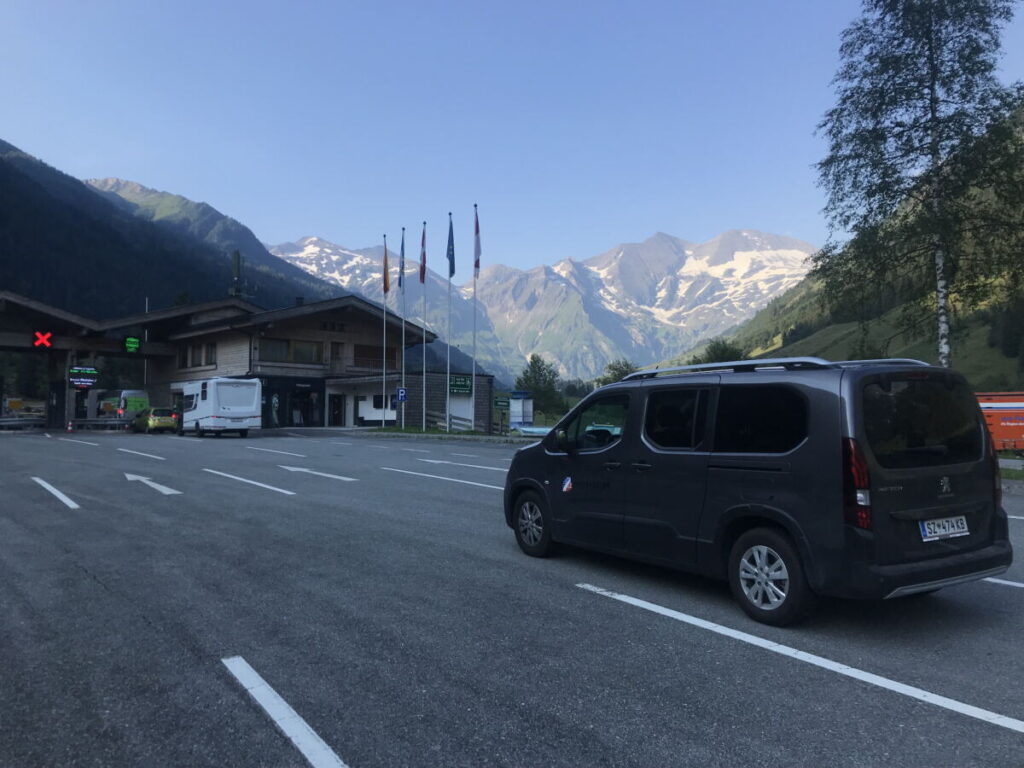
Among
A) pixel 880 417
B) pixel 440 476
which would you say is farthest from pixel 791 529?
pixel 440 476

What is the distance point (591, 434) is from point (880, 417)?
8.37 ft

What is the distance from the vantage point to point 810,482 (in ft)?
15.3

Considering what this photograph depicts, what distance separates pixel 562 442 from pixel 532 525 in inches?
39.4

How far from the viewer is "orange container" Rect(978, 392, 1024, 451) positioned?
21.4 m

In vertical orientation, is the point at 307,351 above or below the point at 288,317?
below

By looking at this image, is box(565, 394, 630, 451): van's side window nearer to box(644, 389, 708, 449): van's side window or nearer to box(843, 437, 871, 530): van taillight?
box(644, 389, 708, 449): van's side window

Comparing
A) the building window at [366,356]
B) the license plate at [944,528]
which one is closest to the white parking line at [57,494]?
the license plate at [944,528]

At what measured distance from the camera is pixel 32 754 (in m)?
3.06

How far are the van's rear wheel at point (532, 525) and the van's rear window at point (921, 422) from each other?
127 inches

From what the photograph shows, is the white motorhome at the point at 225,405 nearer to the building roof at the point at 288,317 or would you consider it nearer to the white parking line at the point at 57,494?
the building roof at the point at 288,317

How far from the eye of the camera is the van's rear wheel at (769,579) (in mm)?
4734

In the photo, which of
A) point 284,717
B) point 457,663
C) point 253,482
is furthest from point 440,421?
point 284,717

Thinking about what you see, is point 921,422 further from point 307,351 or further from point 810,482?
point 307,351

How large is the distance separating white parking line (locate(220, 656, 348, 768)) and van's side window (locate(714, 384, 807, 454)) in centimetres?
341
